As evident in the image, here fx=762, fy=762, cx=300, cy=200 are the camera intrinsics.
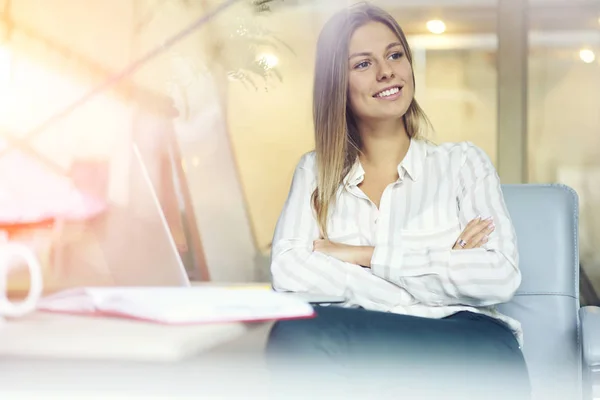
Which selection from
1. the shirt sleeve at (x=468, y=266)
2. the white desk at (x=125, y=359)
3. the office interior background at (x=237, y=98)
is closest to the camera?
the white desk at (x=125, y=359)

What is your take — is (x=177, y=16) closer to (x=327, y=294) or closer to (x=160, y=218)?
(x=160, y=218)

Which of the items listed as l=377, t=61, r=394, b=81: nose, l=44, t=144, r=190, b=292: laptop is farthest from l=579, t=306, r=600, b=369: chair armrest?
l=44, t=144, r=190, b=292: laptop

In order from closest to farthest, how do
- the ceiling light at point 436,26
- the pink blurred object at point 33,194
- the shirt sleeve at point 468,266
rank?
the shirt sleeve at point 468,266
the pink blurred object at point 33,194
the ceiling light at point 436,26

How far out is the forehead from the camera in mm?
1549

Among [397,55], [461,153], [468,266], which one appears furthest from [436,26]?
[468,266]

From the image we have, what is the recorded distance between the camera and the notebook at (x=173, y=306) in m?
0.99

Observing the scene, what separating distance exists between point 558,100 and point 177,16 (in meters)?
1.43

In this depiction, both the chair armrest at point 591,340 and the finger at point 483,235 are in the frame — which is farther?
the finger at point 483,235

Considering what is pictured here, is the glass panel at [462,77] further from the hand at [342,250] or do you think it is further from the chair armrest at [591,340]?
the chair armrest at [591,340]

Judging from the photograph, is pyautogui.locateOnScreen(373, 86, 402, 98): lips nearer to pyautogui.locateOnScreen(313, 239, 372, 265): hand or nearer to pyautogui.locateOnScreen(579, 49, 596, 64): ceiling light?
pyautogui.locateOnScreen(313, 239, 372, 265): hand

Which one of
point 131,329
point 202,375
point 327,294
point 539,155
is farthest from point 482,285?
point 539,155

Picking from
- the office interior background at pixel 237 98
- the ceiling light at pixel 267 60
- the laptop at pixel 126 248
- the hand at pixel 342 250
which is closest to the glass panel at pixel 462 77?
the office interior background at pixel 237 98

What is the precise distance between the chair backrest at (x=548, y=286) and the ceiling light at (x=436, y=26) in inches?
50.7

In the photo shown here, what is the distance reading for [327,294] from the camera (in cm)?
139
